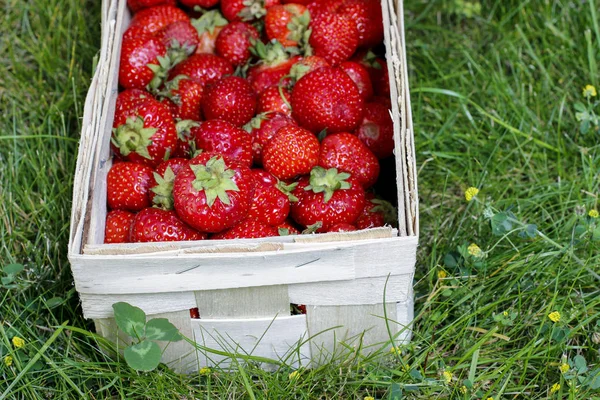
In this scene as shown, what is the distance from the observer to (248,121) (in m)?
1.98

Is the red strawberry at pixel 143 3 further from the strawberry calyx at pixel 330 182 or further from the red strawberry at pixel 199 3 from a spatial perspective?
the strawberry calyx at pixel 330 182

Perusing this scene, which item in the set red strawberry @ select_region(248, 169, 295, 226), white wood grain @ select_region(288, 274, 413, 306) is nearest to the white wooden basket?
white wood grain @ select_region(288, 274, 413, 306)

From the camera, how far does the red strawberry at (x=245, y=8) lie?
2166mm

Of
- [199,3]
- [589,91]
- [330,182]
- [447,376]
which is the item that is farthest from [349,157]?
[589,91]

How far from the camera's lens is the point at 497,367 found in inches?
68.9

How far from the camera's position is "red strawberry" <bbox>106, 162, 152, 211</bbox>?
69.1 inches

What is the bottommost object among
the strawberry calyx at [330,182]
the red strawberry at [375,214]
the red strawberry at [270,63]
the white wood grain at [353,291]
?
the white wood grain at [353,291]

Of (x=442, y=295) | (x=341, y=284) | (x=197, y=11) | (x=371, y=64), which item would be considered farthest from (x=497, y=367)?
(x=197, y=11)

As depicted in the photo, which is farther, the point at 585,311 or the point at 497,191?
→ the point at 497,191

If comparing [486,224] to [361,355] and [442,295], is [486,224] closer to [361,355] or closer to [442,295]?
[442,295]

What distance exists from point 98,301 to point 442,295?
0.81 m

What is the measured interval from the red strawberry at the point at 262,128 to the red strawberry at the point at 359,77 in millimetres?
224

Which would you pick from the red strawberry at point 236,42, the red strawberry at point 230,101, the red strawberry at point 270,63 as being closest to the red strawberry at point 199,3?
the red strawberry at point 236,42

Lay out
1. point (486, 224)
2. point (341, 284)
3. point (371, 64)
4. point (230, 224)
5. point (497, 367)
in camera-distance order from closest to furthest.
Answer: point (341, 284) → point (230, 224) → point (497, 367) → point (486, 224) → point (371, 64)
